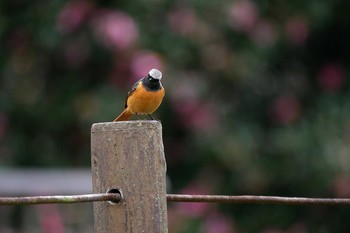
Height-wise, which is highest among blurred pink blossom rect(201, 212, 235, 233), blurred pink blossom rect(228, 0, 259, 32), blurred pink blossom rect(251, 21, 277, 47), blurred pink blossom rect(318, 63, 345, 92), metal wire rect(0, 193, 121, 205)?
blurred pink blossom rect(228, 0, 259, 32)

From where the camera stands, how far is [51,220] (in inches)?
230

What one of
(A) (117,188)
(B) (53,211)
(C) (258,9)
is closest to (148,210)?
(A) (117,188)

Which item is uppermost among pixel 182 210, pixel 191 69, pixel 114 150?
pixel 191 69

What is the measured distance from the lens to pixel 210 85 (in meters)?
6.50

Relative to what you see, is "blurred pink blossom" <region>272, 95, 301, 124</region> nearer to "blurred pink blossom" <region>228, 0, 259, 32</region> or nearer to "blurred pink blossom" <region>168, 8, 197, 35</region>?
"blurred pink blossom" <region>228, 0, 259, 32</region>

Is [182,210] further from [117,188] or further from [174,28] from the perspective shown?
[117,188]

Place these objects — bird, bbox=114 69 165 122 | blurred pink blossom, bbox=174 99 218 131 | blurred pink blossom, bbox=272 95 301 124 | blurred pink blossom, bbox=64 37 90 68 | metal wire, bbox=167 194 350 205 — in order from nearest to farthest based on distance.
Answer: metal wire, bbox=167 194 350 205 → bird, bbox=114 69 165 122 → blurred pink blossom, bbox=174 99 218 131 → blurred pink blossom, bbox=64 37 90 68 → blurred pink blossom, bbox=272 95 301 124

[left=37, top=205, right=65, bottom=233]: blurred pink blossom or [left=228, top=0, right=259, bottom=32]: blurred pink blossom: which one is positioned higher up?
[left=228, top=0, right=259, bottom=32]: blurred pink blossom

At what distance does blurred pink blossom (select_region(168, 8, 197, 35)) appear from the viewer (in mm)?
6004

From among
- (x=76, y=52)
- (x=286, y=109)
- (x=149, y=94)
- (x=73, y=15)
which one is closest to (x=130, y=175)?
(x=149, y=94)

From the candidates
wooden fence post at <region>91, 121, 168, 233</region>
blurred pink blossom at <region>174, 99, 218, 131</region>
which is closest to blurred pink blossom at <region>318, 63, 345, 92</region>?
blurred pink blossom at <region>174, 99, 218, 131</region>

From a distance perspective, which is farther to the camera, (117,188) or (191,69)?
(191,69)

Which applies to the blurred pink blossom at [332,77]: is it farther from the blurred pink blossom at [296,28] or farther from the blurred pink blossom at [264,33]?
the blurred pink blossom at [264,33]

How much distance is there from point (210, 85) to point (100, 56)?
28.3 inches
